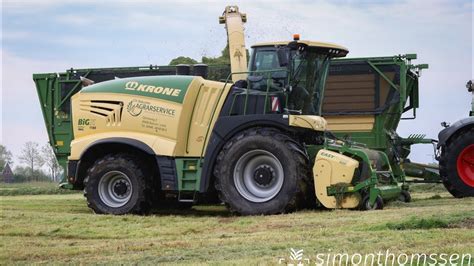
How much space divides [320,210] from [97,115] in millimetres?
4204

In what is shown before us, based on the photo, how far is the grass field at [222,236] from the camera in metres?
7.72

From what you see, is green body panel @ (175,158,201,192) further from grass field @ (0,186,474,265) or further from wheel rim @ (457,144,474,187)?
wheel rim @ (457,144,474,187)

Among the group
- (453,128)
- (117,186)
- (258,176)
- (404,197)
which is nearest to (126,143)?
(117,186)

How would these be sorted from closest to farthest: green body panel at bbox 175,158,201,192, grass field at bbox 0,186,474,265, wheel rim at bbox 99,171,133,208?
grass field at bbox 0,186,474,265, green body panel at bbox 175,158,201,192, wheel rim at bbox 99,171,133,208

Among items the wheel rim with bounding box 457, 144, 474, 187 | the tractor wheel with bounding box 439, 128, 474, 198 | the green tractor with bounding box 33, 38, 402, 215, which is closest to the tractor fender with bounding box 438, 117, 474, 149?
the tractor wheel with bounding box 439, 128, 474, 198

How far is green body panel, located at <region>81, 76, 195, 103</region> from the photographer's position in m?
13.4

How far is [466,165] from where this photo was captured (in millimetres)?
14773

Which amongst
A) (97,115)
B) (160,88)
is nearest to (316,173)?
(160,88)

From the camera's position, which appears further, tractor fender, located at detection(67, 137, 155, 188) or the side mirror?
tractor fender, located at detection(67, 137, 155, 188)

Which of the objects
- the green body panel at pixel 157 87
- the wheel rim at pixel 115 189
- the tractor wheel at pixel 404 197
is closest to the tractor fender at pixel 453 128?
the tractor wheel at pixel 404 197

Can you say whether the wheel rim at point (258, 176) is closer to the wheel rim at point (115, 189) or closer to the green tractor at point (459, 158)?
the wheel rim at point (115, 189)

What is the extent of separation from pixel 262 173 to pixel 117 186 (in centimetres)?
258

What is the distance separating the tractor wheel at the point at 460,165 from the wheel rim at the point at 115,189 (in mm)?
5717

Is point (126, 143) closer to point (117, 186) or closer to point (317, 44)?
point (117, 186)
